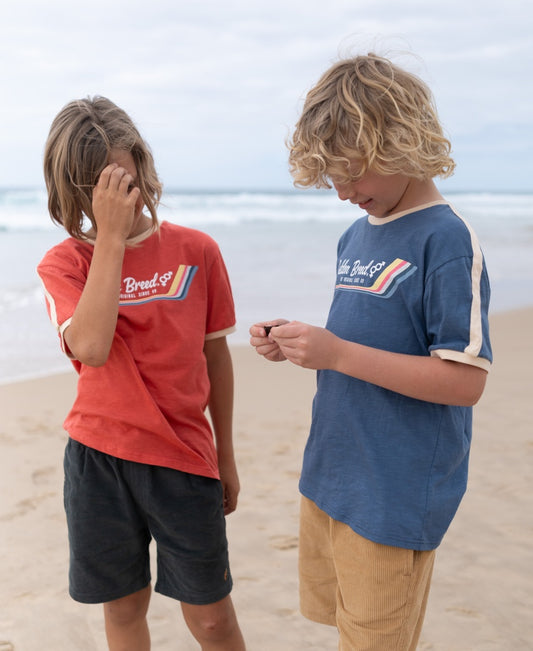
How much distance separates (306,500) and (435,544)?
403mm

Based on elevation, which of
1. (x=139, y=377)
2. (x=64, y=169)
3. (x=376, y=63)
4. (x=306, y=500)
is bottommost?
(x=306, y=500)

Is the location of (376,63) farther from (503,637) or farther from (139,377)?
(503,637)

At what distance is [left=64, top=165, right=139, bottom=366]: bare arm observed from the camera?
1808 mm

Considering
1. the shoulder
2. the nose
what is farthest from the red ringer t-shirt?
the nose

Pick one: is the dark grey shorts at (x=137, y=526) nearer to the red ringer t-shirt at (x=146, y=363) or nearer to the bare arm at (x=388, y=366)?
the red ringer t-shirt at (x=146, y=363)

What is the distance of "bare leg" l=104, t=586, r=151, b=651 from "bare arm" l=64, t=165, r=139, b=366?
2.61 ft

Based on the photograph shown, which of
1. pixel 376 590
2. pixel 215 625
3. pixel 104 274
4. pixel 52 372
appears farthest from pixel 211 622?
pixel 52 372

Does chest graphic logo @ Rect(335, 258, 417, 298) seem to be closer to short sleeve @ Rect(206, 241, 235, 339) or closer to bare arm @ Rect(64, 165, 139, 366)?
short sleeve @ Rect(206, 241, 235, 339)

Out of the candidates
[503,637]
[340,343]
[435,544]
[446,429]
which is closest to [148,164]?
[340,343]

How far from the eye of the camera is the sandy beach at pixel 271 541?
280 cm

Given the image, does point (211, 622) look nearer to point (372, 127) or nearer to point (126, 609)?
point (126, 609)

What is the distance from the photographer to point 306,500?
197 centimetres

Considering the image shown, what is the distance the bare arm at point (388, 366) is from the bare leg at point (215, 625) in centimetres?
89

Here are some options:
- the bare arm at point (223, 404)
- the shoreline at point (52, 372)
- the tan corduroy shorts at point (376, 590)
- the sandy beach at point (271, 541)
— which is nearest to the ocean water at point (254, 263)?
the shoreline at point (52, 372)
